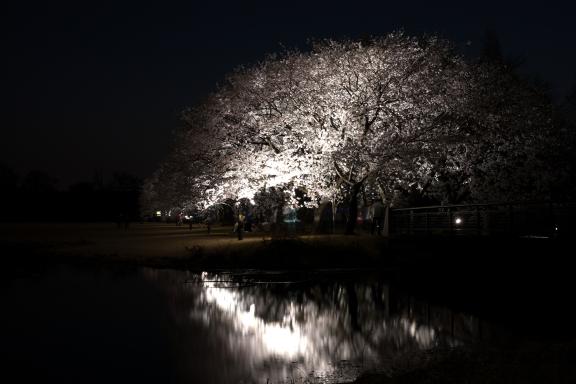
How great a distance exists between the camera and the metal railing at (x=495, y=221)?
21109 millimetres

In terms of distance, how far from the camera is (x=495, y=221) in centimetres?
2814

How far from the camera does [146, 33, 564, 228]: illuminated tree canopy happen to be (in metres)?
37.8

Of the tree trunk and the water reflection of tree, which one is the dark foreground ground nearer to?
the water reflection of tree

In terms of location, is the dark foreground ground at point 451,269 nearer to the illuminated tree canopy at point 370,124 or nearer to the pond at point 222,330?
the pond at point 222,330

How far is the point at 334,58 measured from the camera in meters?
38.6

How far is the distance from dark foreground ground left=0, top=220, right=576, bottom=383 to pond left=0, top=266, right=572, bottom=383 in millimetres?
1165

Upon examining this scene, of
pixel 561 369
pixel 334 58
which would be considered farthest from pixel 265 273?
pixel 561 369

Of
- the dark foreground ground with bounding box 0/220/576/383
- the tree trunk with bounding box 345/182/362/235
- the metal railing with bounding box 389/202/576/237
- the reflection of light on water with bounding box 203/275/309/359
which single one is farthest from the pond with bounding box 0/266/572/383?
the tree trunk with bounding box 345/182/362/235

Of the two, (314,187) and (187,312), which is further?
(314,187)

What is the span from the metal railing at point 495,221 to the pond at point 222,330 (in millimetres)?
4450

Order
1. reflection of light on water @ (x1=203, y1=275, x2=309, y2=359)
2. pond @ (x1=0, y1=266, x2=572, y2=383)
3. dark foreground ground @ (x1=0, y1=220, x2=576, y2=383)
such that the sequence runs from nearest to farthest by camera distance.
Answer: dark foreground ground @ (x1=0, y1=220, x2=576, y2=383) → pond @ (x1=0, y1=266, x2=572, y2=383) → reflection of light on water @ (x1=203, y1=275, x2=309, y2=359)

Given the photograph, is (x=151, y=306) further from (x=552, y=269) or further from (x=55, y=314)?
(x=552, y=269)

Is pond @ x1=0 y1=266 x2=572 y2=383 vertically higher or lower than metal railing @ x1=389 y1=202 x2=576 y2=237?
lower

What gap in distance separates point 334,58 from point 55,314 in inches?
971
